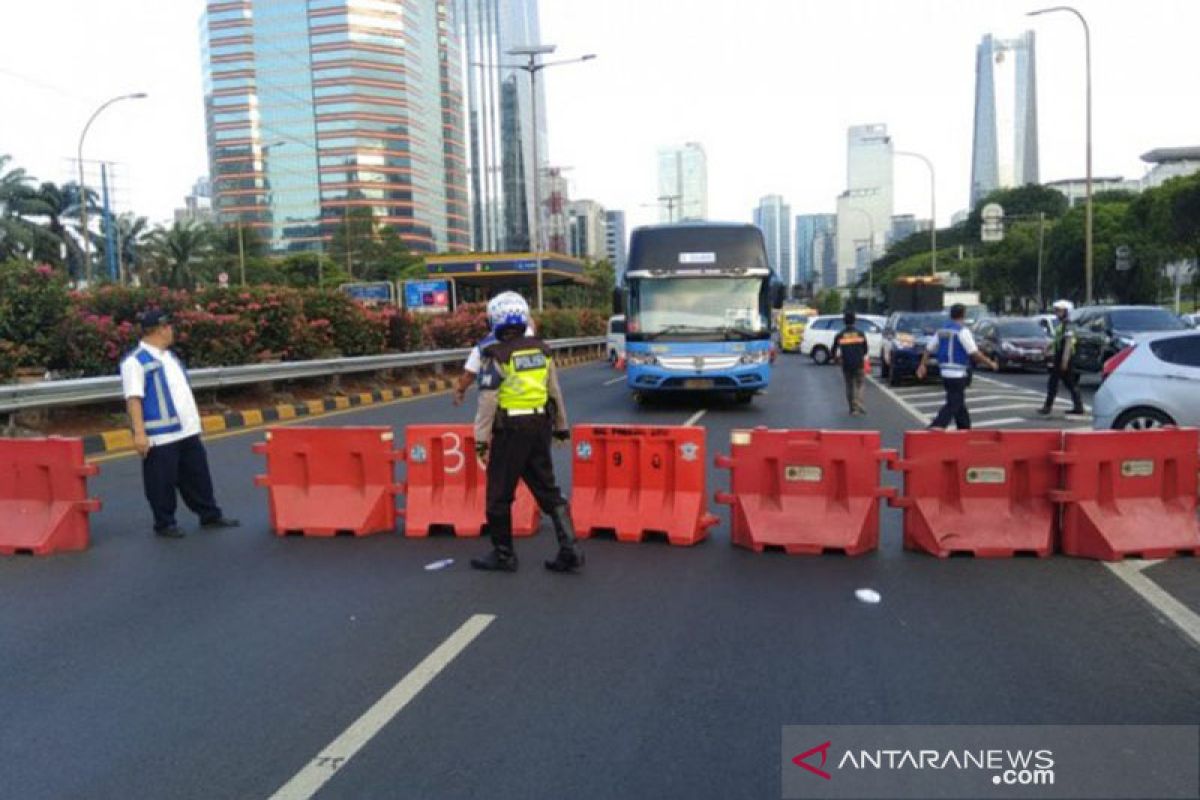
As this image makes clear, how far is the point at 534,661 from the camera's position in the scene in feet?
14.7

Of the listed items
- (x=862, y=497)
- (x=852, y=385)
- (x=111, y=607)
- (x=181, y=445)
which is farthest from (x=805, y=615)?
(x=852, y=385)

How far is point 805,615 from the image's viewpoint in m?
5.14

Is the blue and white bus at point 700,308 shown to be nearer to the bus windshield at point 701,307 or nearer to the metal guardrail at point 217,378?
the bus windshield at point 701,307

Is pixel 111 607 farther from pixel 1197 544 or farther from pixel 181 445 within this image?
pixel 1197 544

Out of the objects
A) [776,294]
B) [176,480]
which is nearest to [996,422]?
[776,294]

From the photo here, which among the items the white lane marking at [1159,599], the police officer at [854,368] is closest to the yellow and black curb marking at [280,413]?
the police officer at [854,368]

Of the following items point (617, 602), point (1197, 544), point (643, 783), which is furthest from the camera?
point (1197, 544)

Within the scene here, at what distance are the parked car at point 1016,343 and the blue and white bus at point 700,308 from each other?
11.6 m

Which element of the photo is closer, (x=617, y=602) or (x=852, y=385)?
(x=617, y=602)

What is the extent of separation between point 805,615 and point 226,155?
491ft

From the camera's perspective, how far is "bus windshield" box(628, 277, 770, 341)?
16.2 meters

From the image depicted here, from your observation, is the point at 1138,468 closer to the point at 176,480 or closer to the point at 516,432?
the point at 516,432

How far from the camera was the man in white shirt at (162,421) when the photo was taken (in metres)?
7.23

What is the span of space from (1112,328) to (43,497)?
1982cm
